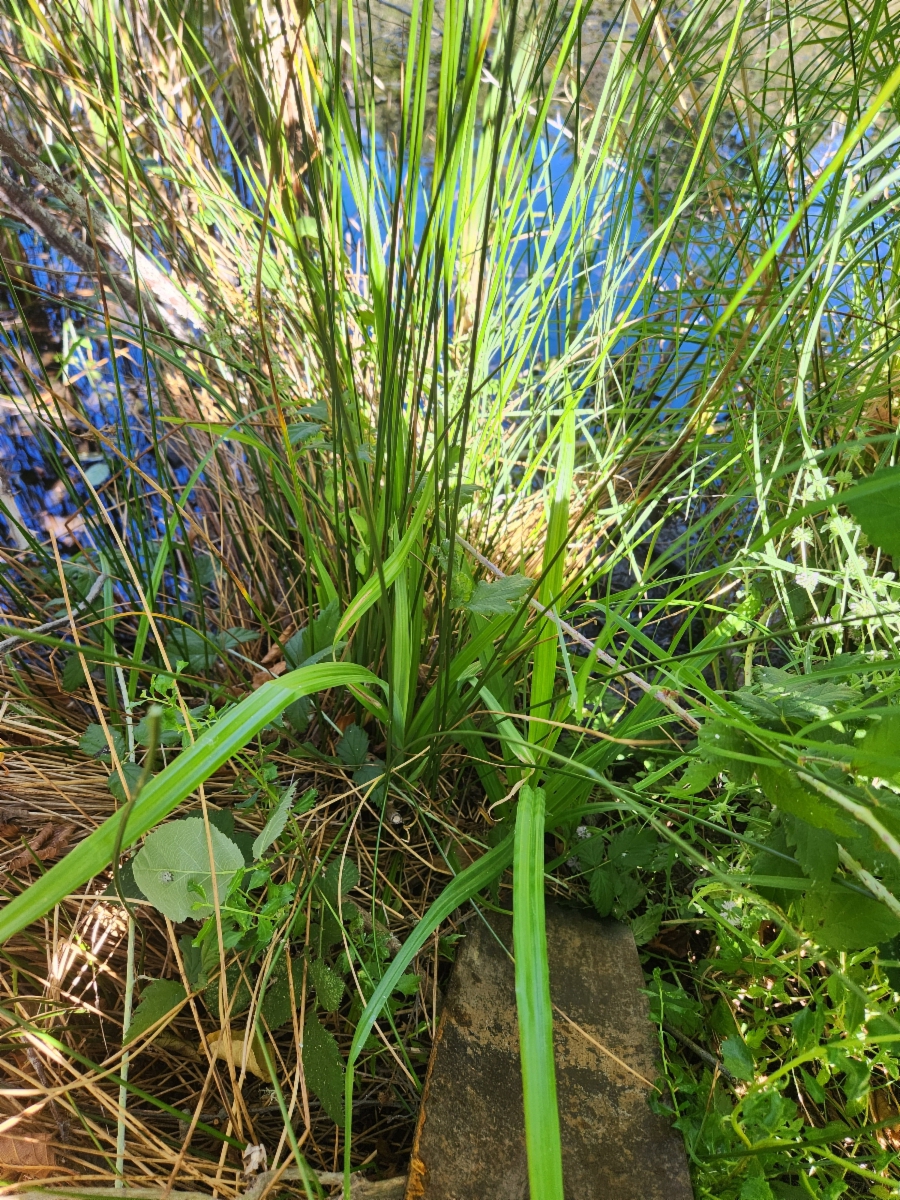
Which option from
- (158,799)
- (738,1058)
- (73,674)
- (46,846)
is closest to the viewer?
(158,799)

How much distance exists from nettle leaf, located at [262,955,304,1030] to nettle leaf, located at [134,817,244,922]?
4.8 inches

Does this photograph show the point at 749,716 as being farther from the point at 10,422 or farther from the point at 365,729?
the point at 10,422

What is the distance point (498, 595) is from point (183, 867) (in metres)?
0.41

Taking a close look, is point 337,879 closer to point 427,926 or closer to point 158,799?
point 427,926

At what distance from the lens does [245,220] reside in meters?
1.42

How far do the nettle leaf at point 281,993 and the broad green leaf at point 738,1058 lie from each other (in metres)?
0.44

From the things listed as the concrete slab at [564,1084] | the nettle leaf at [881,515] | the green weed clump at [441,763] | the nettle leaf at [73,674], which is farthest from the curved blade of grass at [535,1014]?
the nettle leaf at [73,674]

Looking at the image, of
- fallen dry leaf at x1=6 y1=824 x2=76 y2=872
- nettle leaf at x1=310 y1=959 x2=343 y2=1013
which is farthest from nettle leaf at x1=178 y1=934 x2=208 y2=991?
fallen dry leaf at x1=6 y1=824 x2=76 y2=872

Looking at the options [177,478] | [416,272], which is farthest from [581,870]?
[177,478]

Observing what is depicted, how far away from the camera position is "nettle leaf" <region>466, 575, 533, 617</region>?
2.33 feet

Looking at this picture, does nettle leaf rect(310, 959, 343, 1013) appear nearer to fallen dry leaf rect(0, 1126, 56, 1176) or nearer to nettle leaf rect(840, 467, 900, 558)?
fallen dry leaf rect(0, 1126, 56, 1176)

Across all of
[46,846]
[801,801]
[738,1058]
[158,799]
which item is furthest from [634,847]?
[46,846]

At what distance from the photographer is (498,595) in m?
0.73

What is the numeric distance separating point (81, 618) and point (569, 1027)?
893mm
